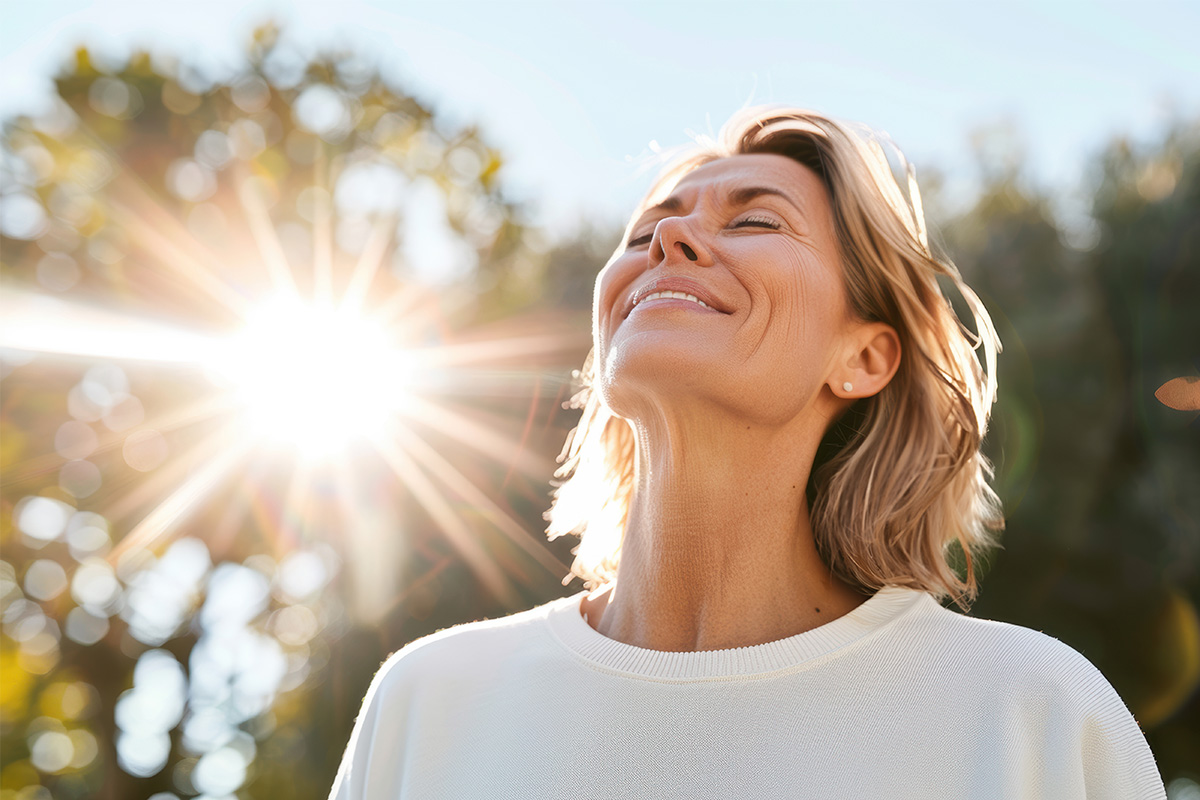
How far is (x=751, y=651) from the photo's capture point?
2074 millimetres

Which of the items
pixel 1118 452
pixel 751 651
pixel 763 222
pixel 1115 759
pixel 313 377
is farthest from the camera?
pixel 313 377

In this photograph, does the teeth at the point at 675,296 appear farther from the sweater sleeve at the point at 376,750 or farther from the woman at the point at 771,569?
the sweater sleeve at the point at 376,750

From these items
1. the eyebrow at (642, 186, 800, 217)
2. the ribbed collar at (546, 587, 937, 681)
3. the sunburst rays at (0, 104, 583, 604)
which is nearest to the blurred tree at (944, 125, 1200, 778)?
the sunburst rays at (0, 104, 583, 604)

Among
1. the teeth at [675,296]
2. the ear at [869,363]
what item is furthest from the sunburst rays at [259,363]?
the teeth at [675,296]

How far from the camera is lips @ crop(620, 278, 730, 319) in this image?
7.51 ft

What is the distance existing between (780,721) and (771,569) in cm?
48

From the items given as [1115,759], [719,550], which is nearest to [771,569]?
[719,550]

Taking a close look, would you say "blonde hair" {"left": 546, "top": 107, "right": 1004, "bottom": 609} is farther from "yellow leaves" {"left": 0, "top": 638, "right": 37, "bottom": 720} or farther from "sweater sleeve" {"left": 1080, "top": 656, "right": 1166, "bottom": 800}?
"yellow leaves" {"left": 0, "top": 638, "right": 37, "bottom": 720}

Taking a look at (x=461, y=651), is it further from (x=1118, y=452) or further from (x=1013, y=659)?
(x=1118, y=452)

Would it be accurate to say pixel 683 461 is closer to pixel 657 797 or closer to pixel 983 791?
pixel 657 797

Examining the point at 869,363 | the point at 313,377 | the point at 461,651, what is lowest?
the point at 313,377

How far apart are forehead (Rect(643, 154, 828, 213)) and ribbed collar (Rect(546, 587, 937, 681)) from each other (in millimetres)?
1220

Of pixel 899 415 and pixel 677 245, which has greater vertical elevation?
pixel 677 245

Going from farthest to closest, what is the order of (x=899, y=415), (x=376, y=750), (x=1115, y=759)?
(x=899, y=415), (x=376, y=750), (x=1115, y=759)
